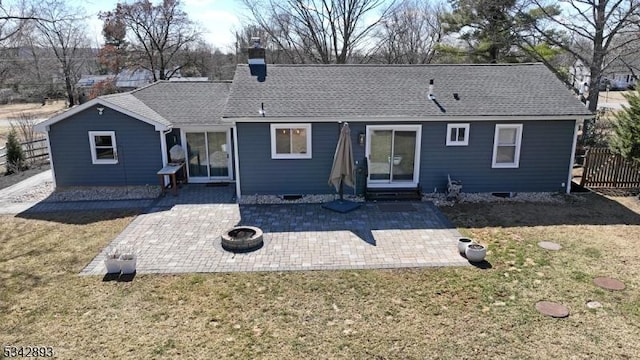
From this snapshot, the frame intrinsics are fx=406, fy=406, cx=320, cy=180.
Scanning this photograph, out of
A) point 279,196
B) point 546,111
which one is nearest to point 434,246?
point 279,196

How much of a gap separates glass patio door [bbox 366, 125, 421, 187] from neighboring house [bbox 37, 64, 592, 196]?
1.3 inches

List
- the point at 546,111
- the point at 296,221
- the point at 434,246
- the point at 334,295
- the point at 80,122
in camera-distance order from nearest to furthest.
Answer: the point at 334,295 < the point at 434,246 < the point at 296,221 < the point at 546,111 < the point at 80,122

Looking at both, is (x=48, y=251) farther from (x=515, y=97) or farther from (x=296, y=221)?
(x=515, y=97)

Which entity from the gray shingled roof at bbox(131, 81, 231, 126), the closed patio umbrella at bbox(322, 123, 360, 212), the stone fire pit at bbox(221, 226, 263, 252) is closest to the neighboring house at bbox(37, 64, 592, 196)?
the gray shingled roof at bbox(131, 81, 231, 126)

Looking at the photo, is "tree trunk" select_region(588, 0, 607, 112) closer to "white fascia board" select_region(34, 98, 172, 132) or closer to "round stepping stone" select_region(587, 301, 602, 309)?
"round stepping stone" select_region(587, 301, 602, 309)

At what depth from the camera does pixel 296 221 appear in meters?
11.3

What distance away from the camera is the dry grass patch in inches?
239

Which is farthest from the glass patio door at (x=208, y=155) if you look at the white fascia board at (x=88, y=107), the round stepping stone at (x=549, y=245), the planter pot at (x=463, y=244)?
the round stepping stone at (x=549, y=245)

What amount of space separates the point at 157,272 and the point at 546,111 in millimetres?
12214

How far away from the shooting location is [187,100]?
53.2ft

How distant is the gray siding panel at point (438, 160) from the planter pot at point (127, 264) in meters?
5.30

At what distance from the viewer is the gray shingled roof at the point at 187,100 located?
14844 mm

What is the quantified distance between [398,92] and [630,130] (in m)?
7.71

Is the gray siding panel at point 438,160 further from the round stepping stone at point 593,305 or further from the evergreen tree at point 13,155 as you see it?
the evergreen tree at point 13,155
